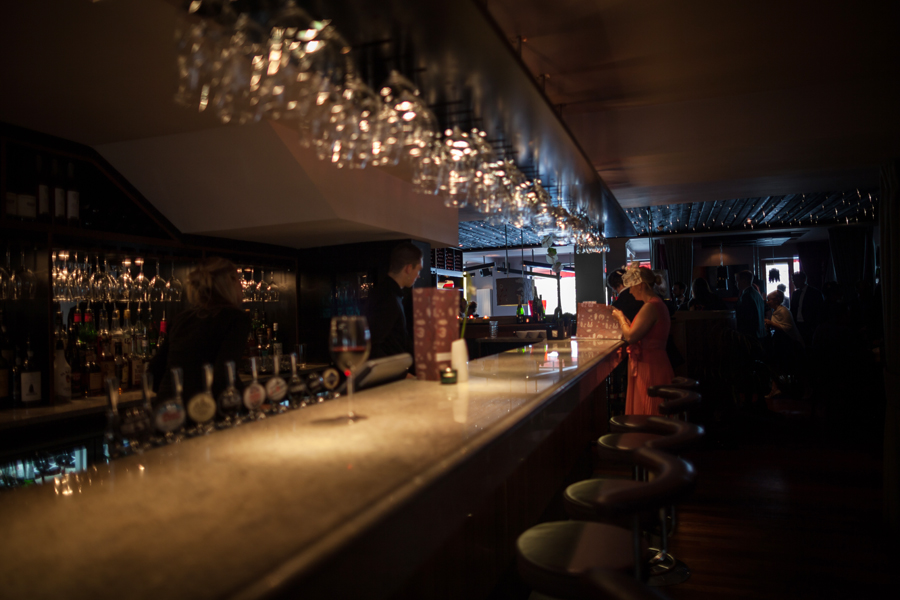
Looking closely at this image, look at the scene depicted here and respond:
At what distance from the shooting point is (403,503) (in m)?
0.86

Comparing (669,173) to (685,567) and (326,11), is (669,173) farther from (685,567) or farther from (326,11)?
(326,11)

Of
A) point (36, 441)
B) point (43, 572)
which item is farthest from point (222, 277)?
point (43, 572)

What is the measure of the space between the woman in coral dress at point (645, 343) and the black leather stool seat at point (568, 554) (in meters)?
2.64

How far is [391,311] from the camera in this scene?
300cm

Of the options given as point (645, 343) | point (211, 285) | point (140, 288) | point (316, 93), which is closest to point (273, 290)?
point (140, 288)

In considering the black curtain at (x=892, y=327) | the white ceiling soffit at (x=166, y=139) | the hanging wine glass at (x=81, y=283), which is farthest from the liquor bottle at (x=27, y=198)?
the black curtain at (x=892, y=327)

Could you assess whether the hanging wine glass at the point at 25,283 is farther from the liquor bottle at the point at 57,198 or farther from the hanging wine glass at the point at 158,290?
the hanging wine glass at the point at 158,290

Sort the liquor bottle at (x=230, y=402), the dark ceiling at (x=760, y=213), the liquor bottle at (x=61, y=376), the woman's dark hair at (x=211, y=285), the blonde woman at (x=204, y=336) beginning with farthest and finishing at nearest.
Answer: the dark ceiling at (x=760, y=213) < the liquor bottle at (x=61, y=376) < the woman's dark hair at (x=211, y=285) < the blonde woman at (x=204, y=336) < the liquor bottle at (x=230, y=402)

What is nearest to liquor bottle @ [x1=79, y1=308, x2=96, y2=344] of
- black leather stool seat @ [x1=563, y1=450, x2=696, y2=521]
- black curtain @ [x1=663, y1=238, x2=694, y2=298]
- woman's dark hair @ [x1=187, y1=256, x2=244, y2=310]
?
woman's dark hair @ [x1=187, y1=256, x2=244, y2=310]

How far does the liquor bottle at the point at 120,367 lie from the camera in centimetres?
349

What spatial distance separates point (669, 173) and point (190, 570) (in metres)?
5.80

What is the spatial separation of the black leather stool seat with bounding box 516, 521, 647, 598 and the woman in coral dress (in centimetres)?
264

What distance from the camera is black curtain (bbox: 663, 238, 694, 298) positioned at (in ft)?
42.5

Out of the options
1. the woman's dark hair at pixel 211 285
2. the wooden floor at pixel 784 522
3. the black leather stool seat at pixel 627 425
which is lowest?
the wooden floor at pixel 784 522
